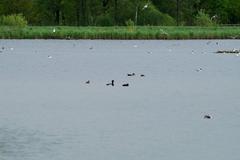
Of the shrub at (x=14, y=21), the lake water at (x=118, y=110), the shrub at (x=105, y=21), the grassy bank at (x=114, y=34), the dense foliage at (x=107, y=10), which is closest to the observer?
the lake water at (x=118, y=110)

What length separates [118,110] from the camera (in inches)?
841

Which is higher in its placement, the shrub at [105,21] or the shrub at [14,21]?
the shrub at [14,21]

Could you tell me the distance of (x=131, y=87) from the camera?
2742cm

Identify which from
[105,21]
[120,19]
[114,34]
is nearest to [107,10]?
[120,19]

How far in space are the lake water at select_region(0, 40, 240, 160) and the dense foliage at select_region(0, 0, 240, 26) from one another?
145 ft

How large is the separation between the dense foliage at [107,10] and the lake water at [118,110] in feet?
145

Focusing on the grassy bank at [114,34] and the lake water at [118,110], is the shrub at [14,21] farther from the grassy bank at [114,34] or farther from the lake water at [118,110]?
the lake water at [118,110]

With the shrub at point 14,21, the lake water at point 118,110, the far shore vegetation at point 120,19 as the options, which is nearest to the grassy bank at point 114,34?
the far shore vegetation at point 120,19

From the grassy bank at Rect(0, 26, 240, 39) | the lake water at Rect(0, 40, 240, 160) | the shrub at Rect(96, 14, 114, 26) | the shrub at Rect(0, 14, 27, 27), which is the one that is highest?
the lake water at Rect(0, 40, 240, 160)

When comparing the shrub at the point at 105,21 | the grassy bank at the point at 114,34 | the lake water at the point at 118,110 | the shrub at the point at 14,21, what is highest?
the lake water at the point at 118,110

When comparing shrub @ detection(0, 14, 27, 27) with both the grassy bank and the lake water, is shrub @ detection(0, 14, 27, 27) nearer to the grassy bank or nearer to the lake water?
the grassy bank

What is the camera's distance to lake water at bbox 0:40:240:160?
619 inches

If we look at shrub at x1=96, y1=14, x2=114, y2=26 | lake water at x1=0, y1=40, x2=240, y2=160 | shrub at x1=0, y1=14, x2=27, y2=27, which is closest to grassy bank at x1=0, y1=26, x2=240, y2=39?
shrub at x1=0, y1=14, x2=27, y2=27

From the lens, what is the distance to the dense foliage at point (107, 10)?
86750mm
